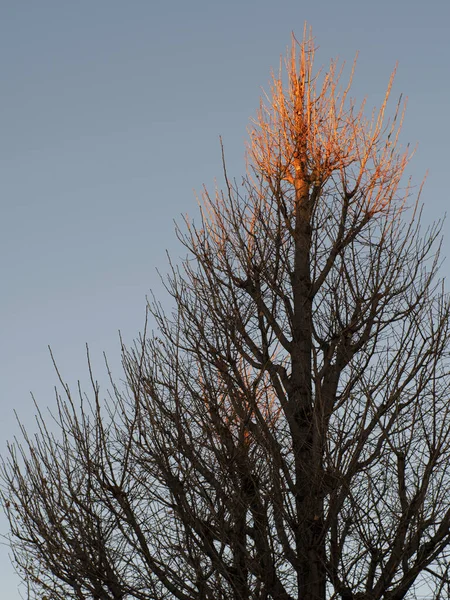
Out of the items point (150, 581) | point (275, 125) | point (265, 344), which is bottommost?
point (150, 581)

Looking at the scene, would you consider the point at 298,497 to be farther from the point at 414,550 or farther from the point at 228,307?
the point at 228,307

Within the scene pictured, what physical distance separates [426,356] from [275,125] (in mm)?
3691

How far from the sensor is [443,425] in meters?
6.85

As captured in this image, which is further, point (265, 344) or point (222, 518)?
point (265, 344)

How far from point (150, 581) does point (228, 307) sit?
281 centimetres

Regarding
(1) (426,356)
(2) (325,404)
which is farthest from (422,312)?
(2) (325,404)

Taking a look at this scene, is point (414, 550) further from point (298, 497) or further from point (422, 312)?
point (422, 312)

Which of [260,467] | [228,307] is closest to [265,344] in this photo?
[228,307]

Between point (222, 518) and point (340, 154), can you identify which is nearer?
point (222, 518)

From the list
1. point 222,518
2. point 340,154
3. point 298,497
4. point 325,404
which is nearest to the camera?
point 222,518

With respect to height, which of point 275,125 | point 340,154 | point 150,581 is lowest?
point 150,581

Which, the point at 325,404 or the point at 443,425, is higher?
the point at 325,404

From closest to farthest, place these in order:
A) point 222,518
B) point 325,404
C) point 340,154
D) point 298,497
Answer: point 222,518 < point 298,497 < point 325,404 < point 340,154

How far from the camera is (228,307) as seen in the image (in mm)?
8195
